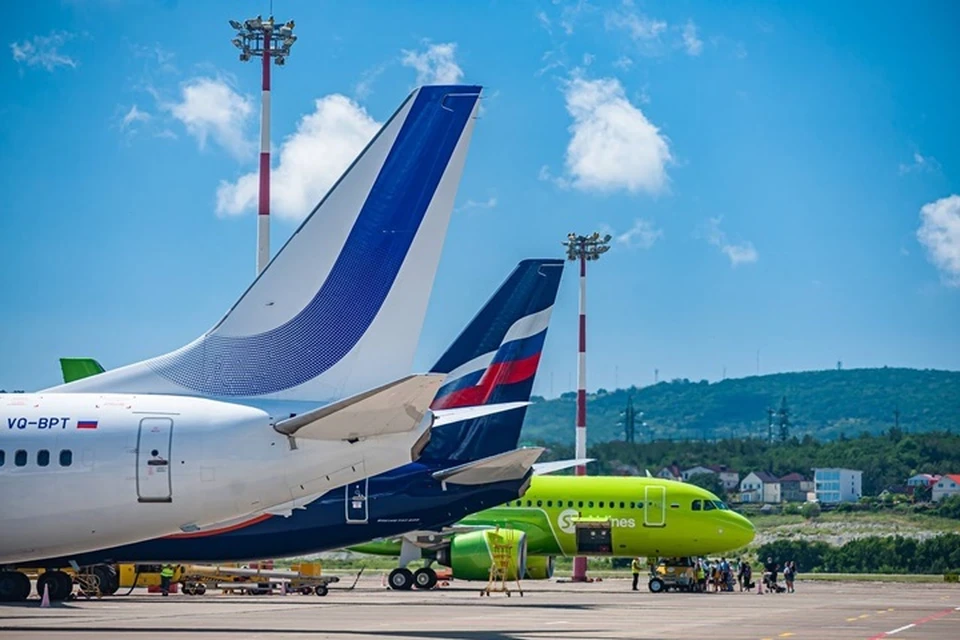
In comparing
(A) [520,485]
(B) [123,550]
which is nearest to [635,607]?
(A) [520,485]

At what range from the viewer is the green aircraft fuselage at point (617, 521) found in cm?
4938

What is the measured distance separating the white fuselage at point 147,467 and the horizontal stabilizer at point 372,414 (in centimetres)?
20

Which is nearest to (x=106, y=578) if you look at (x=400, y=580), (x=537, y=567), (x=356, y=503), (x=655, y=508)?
(x=356, y=503)

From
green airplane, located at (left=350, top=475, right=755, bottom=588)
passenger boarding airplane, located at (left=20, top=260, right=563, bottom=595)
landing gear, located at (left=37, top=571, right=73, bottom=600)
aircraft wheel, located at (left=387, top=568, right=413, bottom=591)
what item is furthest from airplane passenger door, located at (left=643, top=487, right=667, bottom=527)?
landing gear, located at (left=37, top=571, right=73, bottom=600)

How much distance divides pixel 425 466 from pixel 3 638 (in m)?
17.9

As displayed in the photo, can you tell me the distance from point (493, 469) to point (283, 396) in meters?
16.9

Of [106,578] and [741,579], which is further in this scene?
[741,579]

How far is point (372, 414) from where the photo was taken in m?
20.1

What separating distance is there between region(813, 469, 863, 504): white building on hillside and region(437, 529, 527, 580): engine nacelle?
110344 millimetres

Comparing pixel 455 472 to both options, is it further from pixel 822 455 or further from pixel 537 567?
pixel 822 455

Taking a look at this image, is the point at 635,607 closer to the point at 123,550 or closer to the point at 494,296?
the point at 494,296

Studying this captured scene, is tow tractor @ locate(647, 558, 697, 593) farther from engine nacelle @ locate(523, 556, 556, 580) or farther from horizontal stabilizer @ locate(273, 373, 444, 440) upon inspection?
horizontal stabilizer @ locate(273, 373, 444, 440)

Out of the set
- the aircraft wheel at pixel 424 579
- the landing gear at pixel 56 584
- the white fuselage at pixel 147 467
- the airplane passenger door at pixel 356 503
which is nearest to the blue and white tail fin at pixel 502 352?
the airplane passenger door at pixel 356 503

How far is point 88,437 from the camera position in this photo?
847 inches
